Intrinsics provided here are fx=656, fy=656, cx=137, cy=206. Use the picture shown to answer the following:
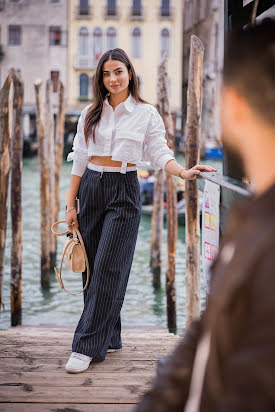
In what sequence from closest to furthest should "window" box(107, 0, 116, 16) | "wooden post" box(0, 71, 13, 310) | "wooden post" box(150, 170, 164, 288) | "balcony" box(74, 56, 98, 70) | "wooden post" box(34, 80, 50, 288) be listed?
"wooden post" box(0, 71, 13, 310) < "wooden post" box(34, 80, 50, 288) < "wooden post" box(150, 170, 164, 288) < "balcony" box(74, 56, 98, 70) < "window" box(107, 0, 116, 16)

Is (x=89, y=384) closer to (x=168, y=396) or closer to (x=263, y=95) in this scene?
(x=168, y=396)

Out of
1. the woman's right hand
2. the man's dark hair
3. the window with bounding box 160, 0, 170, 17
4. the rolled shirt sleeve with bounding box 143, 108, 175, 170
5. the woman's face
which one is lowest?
the woman's right hand

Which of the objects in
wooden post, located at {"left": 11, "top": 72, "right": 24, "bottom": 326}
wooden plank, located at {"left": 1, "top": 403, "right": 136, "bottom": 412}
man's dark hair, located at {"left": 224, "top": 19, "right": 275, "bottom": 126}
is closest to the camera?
man's dark hair, located at {"left": 224, "top": 19, "right": 275, "bottom": 126}

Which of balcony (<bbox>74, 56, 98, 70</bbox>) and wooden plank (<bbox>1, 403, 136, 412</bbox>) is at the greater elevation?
balcony (<bbox>74, 56, 98, 70</bbox>)

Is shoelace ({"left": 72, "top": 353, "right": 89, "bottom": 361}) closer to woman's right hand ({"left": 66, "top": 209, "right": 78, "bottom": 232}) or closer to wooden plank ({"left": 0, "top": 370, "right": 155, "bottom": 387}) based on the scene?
wooden plank ({"left": 0, "top": 370, "right": 155, "bottom": 387})

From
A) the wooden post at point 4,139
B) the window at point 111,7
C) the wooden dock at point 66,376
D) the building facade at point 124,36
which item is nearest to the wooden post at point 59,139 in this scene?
the wooden post at point 4,139

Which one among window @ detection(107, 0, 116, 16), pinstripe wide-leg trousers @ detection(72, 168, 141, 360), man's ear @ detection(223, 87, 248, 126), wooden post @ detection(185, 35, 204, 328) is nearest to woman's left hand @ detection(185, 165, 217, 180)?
pinstripe wide-leg trousers @ detection(72, 168, 141, 360)

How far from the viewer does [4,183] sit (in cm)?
533

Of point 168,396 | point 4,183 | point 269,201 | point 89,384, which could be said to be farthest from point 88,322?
point 4,183

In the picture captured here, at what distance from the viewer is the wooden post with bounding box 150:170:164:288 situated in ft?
27.3

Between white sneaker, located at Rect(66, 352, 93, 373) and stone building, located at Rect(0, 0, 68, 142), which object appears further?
stone building, located at Rect(0, 0, 68, 142)

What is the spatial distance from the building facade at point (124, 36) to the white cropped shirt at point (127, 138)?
31503mm

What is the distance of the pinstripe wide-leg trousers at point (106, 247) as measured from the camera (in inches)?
114

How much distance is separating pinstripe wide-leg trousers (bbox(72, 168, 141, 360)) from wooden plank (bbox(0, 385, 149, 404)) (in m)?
0.32
